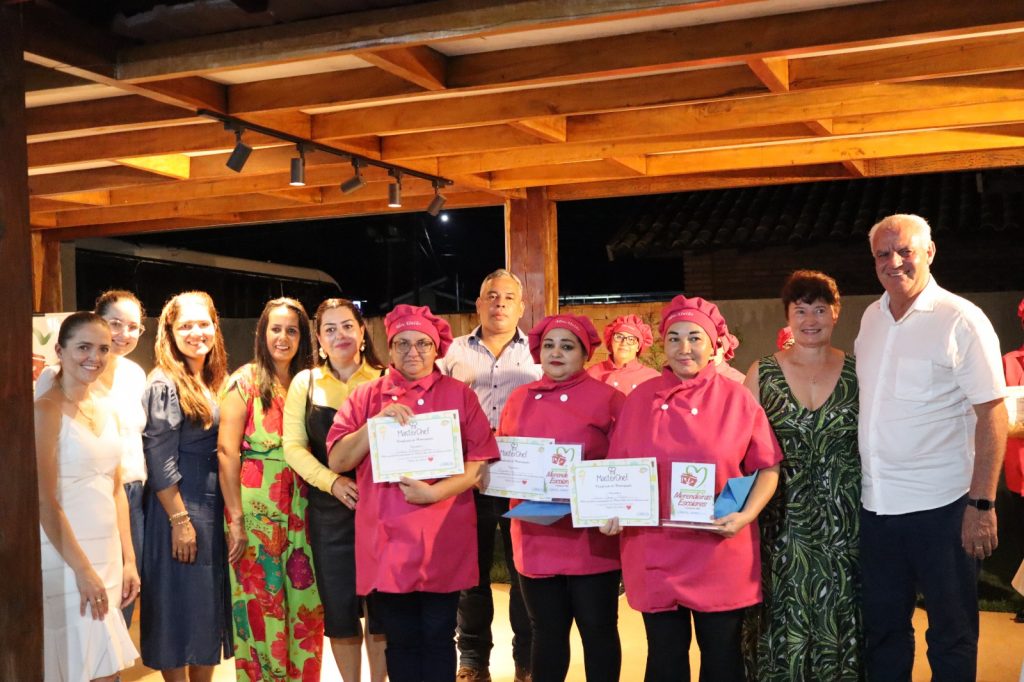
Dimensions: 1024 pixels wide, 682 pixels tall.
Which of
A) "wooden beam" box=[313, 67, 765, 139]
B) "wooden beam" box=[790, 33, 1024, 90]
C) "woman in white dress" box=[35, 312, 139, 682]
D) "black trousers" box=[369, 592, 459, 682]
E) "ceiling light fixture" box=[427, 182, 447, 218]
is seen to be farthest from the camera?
"ceiling light fixture" box=[427, 182, 447, 218]

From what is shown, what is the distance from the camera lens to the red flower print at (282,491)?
14.8 ft

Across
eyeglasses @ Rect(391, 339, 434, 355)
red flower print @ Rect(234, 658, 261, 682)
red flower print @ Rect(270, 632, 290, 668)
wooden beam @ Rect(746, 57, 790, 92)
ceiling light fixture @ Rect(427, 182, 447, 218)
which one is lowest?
red flower print @ Rect(234, 658, 261, 682)

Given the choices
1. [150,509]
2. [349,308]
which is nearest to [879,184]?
[349,308]

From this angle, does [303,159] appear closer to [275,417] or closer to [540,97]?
[540,97]

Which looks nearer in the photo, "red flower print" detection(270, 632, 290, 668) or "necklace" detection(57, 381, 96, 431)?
"necklace" detection(57, 381, 96, 431)

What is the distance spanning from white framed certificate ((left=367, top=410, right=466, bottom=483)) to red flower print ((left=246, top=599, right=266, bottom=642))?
3.24 ft

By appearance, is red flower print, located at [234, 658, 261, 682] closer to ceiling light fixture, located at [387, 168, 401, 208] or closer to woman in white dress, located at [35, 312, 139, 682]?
woman in white dress, located at [35, 312, 139, 682]

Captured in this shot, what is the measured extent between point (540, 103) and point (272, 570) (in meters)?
2.63

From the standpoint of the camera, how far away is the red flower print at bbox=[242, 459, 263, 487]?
4539 millimetres

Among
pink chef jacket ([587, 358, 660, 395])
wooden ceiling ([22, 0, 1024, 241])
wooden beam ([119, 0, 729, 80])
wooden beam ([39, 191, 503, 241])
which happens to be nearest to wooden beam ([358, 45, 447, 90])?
wooden ceiling ([22, 0, 1024, 241])

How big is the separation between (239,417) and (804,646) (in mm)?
2478

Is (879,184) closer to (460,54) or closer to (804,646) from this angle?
(460,54)

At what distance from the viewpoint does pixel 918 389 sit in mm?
3742

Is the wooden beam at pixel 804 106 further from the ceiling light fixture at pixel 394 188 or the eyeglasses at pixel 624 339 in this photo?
the ceiling light fixture at pixel 394 188
